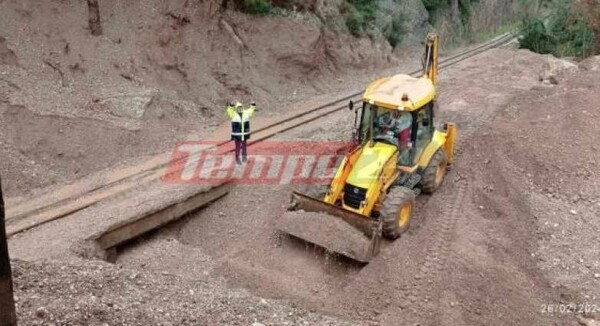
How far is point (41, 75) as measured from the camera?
49.5 ft

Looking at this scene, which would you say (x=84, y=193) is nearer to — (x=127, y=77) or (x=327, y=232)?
(x=127, y=77)

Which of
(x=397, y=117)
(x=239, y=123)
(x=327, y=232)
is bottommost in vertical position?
(x=327, y=232)

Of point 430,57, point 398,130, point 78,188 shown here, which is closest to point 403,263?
point 398,130

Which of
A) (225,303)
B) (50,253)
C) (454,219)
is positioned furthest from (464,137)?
(50,253)

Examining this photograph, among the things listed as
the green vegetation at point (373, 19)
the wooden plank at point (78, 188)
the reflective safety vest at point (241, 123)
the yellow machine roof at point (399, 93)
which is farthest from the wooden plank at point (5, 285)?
the green vegetation at point (373, 19)

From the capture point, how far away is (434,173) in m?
12.0

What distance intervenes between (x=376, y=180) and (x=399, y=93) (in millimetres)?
1730

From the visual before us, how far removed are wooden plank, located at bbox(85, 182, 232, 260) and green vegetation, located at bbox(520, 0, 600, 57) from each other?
74.2 feet

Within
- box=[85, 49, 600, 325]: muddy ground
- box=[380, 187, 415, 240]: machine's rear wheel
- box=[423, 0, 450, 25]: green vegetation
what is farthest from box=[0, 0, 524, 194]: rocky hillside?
box=[423, 0, 450, 25]: green vegetation

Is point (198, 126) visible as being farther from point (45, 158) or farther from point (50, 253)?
point (50, 253)

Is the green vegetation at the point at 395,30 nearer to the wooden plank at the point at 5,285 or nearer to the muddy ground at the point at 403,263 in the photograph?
the muddy ground at the point at 403,263

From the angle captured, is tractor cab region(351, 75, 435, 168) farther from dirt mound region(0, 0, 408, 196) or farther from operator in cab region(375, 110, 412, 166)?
dirt mound region(0, 0, 408, 196)

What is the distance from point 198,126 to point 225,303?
393 inches

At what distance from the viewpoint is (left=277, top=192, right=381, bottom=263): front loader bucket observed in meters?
9.83
